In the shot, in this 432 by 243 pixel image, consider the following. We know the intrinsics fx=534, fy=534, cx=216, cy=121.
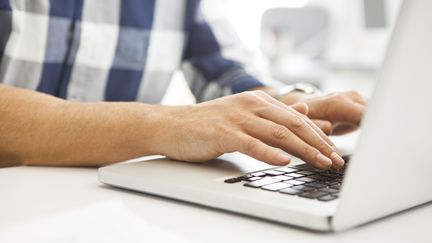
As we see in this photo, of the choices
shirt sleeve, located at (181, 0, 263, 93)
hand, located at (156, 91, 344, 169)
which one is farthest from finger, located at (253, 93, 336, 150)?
shirt sleeve, located at (181, 0, 263, 93)

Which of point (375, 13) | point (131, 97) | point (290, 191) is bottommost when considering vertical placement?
point (131, 97)

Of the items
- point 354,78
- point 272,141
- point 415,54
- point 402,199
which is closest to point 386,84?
point 415,54

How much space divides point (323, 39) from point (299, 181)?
3.86 meters

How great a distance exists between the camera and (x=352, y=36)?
4227 mm

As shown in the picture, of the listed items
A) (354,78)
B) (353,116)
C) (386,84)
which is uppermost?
(386,84)

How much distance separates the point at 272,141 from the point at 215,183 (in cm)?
12

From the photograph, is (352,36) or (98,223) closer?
(98,223)

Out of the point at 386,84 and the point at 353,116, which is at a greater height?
the point at 386,84

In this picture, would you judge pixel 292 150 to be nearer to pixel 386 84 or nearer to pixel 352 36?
pixel 386 84

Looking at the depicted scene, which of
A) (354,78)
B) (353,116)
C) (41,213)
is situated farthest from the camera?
(354,78)

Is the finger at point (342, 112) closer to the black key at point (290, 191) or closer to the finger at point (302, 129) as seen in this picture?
the finger at point (302, 129)

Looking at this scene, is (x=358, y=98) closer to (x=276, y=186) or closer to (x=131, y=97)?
(x=276, y=186)

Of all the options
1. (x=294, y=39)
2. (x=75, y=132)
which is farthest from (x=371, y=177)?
(x=294, y=39)

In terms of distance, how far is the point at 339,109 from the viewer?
0.89 meters
